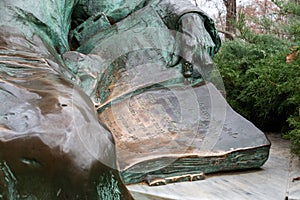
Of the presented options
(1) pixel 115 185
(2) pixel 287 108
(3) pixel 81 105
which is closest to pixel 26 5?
(3) pixel 81 105

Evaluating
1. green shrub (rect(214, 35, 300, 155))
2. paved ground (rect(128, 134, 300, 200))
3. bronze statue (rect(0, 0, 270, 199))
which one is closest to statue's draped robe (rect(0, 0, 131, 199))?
bronze statue (rect(0, 0, 270, 199))

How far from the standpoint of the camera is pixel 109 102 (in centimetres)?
262

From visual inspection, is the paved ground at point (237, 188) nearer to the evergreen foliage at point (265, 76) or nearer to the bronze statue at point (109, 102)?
the bronze statue at point (109, 102)

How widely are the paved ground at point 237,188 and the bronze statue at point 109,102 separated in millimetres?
59

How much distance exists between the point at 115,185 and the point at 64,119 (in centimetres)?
27

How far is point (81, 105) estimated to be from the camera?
5.29 feet

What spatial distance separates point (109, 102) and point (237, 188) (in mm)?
797

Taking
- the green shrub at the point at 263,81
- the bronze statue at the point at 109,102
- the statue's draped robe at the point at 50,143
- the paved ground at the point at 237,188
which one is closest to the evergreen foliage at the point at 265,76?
the green shrub at the point at 263,81

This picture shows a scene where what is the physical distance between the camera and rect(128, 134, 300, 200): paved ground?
7.07ft

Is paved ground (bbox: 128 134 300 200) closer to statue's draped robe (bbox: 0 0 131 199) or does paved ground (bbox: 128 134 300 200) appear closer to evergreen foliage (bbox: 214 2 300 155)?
evergreen foliage (bbox: 214 2 300 155)

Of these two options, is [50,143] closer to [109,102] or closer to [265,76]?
[109,102]

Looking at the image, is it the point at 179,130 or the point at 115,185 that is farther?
the point at 179,130

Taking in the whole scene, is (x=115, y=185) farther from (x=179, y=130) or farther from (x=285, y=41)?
(x=285, y=41)

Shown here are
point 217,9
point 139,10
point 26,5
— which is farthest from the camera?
point 217,9
